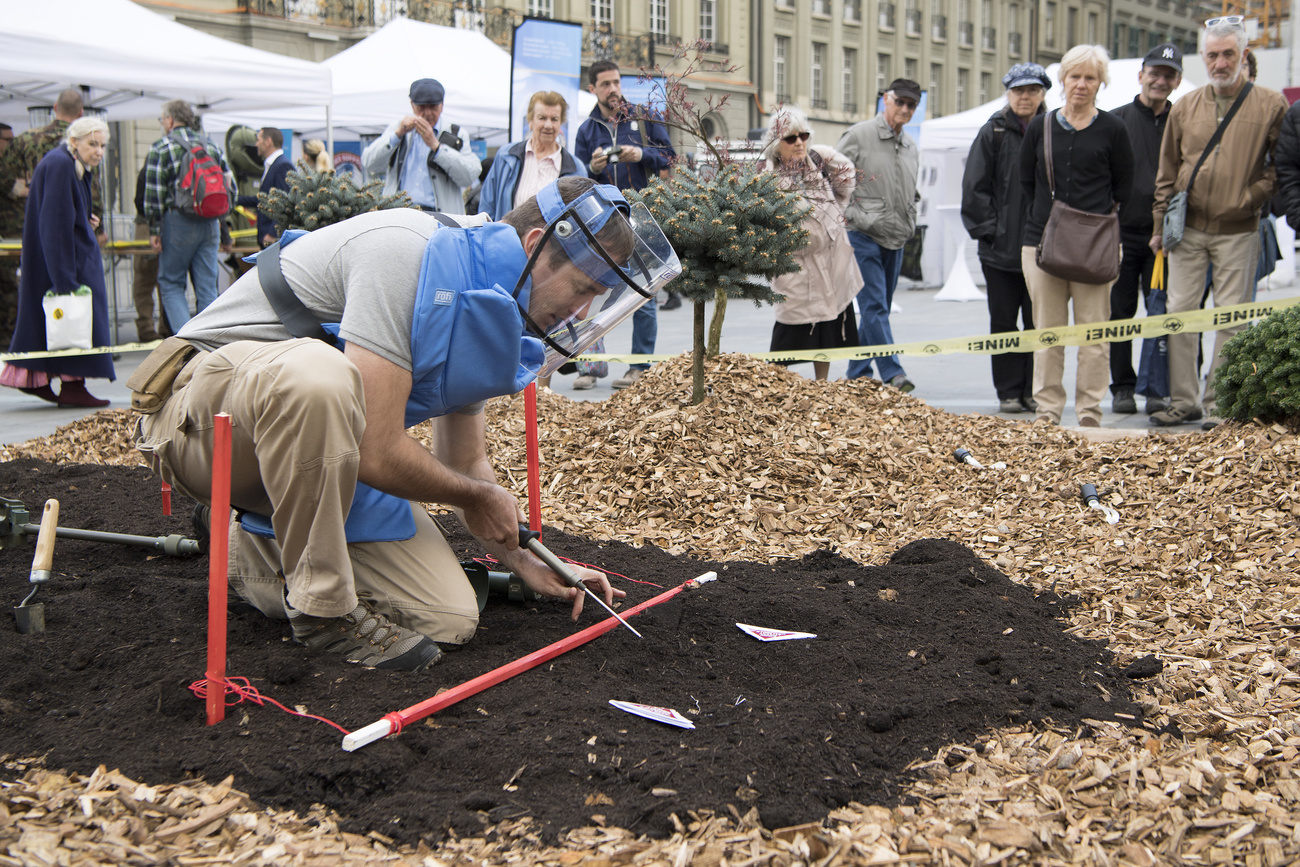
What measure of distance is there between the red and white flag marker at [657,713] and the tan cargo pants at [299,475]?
577mm

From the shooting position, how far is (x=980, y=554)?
4.07 m

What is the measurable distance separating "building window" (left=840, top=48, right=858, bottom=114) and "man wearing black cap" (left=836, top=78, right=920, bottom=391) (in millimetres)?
39458

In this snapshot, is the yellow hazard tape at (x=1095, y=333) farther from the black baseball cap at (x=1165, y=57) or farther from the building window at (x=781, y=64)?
the building window at (x=781, y=64)

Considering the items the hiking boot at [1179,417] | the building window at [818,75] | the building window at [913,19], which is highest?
the building window at [913,19]

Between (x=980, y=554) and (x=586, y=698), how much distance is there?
195 cm

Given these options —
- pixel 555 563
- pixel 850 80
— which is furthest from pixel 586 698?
pixel 850 80

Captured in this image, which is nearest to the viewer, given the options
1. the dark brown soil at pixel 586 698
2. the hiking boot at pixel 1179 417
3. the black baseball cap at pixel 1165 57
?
the dark brown soil at pixel 586 698

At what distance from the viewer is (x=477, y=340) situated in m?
2.63

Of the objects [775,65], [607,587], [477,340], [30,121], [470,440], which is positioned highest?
[775,65]

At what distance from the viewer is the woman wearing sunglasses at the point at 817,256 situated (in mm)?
6621

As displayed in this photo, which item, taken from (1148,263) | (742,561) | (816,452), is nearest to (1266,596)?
(742,561)

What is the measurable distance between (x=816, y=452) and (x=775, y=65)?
40394 mm

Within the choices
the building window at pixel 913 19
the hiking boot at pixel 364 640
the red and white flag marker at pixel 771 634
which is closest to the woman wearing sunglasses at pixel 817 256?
the red and white flag marker at pixel 771 634

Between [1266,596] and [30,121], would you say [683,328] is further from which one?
[1266,596]
